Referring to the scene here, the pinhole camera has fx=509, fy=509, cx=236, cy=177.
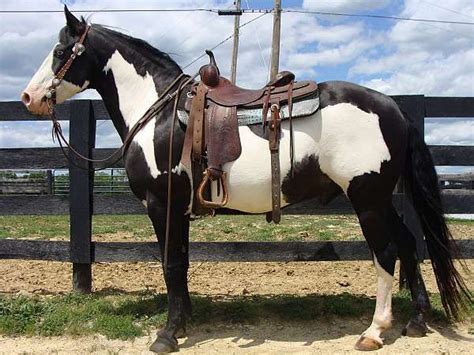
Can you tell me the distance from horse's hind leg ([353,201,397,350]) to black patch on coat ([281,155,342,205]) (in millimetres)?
314

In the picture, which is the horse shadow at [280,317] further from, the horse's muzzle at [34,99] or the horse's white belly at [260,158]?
the horse's muzzle at [34,99]

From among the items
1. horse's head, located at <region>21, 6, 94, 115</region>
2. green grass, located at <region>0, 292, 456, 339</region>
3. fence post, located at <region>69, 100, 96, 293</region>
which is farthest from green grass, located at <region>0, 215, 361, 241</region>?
horse's head, located at <region>21, 6, 94, 115</region>

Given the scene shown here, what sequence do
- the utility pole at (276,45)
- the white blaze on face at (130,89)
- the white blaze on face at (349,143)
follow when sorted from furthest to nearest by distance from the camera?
the utility pole at (276,45)
the white blaze on face at (130,89)
the white blaze on face at (349,143)

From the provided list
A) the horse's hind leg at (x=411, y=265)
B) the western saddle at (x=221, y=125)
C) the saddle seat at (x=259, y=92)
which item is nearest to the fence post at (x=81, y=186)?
the western saddle at (x=221, y=125)

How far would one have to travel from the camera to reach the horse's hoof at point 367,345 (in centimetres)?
386

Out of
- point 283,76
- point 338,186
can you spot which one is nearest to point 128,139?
point 283,76

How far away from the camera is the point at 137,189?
13.6 ft

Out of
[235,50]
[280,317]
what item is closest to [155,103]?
[280,317]

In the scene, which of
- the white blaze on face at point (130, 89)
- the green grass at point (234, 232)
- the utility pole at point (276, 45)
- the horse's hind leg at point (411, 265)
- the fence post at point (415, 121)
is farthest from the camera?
the utility pole at point (276, 45)

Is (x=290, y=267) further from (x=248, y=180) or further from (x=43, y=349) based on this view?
(x=43, y=349)

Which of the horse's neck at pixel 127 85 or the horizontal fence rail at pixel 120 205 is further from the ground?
the horse's neck at pixel 127 85

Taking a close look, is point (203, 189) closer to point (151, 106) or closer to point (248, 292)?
point (151, 106)

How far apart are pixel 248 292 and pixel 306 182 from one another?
6.29 feet

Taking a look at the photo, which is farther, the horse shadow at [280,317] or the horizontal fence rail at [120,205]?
the horizontal fence rail at [120,205]
